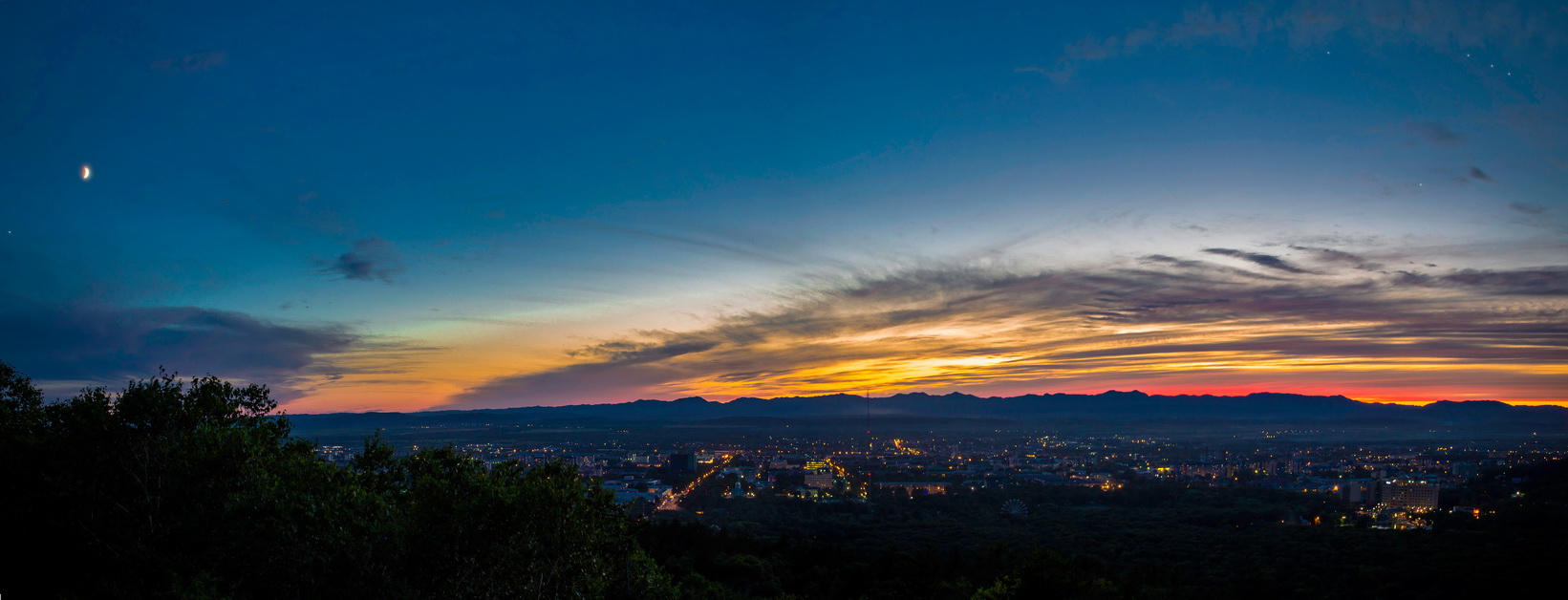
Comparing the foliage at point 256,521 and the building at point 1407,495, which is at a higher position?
the foliage at point 256,521

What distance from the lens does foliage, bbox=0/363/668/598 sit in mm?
11938

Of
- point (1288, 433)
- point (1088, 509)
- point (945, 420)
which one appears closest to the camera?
point (1088, 509)

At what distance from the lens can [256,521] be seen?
1202 cm

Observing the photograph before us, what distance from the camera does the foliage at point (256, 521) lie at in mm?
11938

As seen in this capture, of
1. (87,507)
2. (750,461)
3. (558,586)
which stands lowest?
(750,461)

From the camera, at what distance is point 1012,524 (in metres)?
54.3

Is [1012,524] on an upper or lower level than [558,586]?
lower

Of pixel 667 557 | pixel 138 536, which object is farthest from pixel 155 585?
pixel 667 557

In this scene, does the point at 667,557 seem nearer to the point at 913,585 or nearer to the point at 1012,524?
the point at 913,585

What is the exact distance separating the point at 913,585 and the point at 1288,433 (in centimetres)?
16238

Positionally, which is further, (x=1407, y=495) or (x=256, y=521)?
(x=1407, y=495)

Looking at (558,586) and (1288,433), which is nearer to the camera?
(558,586)

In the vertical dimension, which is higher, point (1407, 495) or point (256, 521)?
point (256, 521)

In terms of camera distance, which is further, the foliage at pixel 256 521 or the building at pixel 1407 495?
the building at pixel 1407 495
